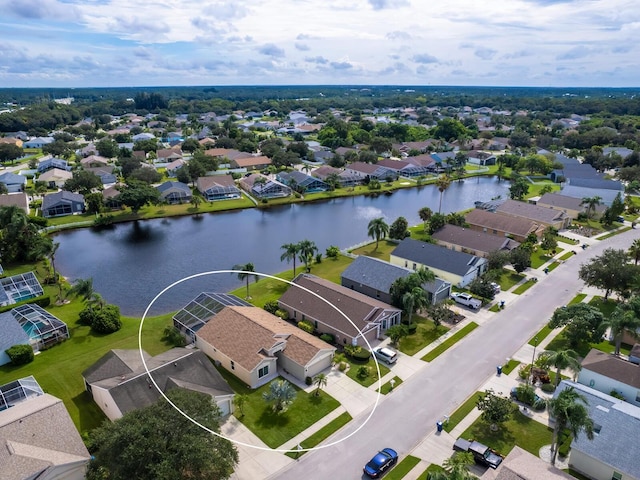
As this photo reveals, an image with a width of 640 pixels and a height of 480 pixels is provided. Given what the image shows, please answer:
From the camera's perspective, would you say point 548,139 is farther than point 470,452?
Yes

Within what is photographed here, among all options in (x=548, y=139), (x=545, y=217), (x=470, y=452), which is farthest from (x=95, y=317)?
(x=548, y=139)

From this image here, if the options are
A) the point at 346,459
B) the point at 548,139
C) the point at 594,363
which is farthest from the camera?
the point at 548,139

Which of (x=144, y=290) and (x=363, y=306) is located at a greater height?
(x=363, y=306)

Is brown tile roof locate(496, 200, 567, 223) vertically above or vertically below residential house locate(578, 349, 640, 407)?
above

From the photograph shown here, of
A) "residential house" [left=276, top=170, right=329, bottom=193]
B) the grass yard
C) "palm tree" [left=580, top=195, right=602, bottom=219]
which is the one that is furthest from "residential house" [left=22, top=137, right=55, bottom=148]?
"palm tree" [left=580, top=195, right=602, bottom=219]

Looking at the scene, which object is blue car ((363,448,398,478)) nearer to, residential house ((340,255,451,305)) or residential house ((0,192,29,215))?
residential house ((340,255,451,305))

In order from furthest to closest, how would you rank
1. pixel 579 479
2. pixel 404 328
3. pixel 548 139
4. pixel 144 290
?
pixel 548 139, pixel 144 290, pixel 404 328, pixel 579 479

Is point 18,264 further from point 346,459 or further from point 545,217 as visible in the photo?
point 545,217
